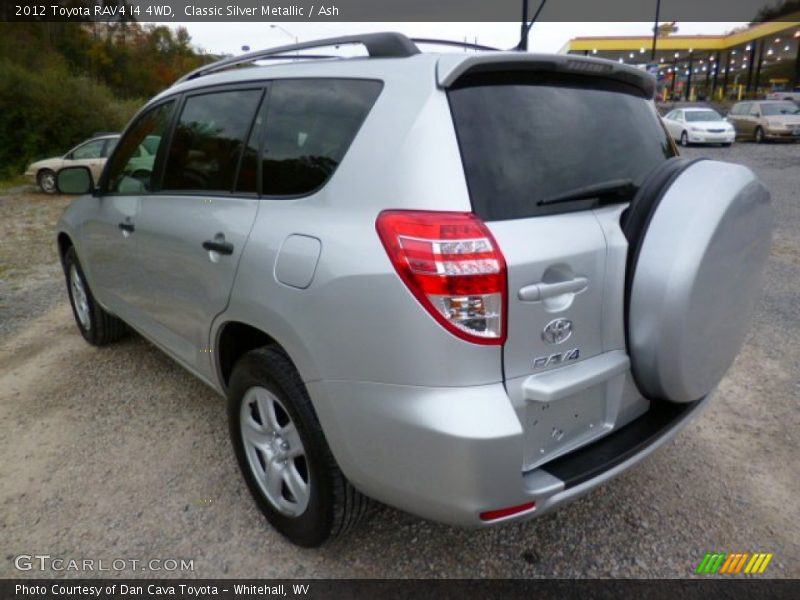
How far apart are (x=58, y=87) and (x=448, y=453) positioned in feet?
79.3

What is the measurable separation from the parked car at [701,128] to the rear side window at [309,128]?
20254 millimetres

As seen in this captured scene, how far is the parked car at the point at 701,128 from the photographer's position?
67.4ft

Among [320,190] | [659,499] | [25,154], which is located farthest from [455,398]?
[25,154]

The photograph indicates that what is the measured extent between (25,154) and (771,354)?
22575 millimetres

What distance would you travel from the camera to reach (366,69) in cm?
209

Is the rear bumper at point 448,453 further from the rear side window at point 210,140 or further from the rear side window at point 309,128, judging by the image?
the rear side window at point 210,140

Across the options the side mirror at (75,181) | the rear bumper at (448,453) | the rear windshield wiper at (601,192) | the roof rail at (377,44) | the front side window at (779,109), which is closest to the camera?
the rear bumper at (448,453)

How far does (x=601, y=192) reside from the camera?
6.77ft

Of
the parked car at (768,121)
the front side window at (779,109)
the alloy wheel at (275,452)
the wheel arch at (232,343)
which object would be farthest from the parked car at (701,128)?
the alloy wheel at (275,452)

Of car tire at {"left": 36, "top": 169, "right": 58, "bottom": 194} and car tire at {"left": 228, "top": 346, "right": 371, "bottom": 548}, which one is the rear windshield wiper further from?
car tire at {"left": 36, "top": 169, "right": 58, "bottom": 194}

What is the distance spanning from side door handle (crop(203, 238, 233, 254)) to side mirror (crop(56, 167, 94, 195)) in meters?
1.78

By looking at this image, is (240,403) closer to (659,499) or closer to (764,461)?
(659,499)

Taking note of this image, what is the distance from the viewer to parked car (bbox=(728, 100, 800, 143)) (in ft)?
69.6

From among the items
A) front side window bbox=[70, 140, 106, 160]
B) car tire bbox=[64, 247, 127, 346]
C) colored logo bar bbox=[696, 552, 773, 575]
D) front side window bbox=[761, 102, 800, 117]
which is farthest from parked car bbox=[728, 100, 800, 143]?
car tire bbox=[64, 247, 127, 346]
